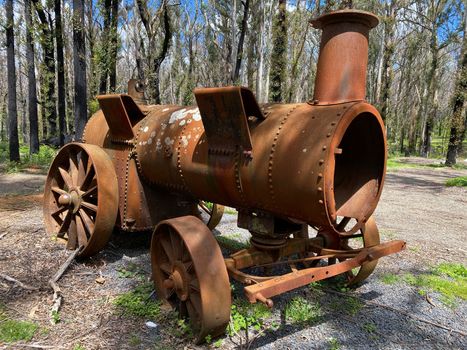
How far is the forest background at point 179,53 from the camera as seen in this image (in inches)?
515

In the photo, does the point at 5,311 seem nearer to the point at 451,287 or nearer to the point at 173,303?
the point at 173,303

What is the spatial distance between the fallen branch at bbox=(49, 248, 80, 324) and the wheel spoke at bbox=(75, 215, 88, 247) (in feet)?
0.31

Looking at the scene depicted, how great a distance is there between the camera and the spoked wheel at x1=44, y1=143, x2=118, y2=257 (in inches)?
168

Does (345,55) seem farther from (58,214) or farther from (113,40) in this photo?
(113,40)

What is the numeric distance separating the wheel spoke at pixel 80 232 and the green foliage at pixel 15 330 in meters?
1.35

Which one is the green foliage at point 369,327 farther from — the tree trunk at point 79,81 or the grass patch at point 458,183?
the grass patch at point 458,183

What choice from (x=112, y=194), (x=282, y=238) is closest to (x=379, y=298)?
(x=282, y=238)

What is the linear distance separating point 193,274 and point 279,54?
11.5 metres

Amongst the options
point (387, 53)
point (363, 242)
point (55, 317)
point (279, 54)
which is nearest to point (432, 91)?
point (387, 53)

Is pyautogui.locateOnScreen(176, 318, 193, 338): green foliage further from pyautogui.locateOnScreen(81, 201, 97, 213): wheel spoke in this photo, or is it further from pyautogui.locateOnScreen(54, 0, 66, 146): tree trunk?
pyautogui.locateOnScreen(54, 0, 66, 146): tree trunk

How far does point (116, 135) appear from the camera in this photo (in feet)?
15.6

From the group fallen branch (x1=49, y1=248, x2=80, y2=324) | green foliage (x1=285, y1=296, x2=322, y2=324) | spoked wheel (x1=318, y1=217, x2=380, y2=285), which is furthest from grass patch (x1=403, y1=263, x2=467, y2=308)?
fallen branch (x1=49, y1=248, x2=80, y2=324)

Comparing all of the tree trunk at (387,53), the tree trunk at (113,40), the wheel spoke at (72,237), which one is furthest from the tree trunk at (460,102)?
the wheel spoke at (72,237)

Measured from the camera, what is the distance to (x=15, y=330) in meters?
3.08
